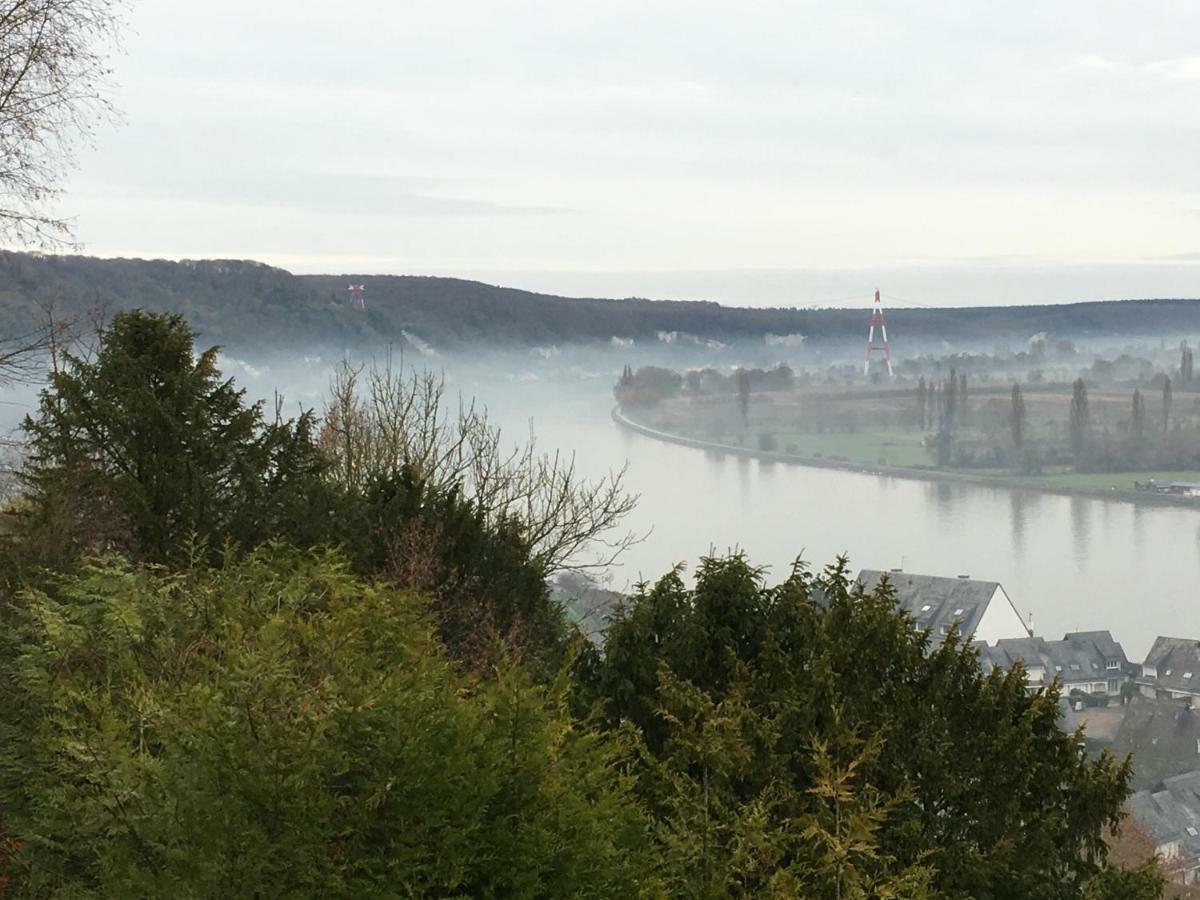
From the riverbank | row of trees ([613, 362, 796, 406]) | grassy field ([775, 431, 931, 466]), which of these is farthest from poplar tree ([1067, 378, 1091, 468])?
row of trees ([613, 362, 796, 406])

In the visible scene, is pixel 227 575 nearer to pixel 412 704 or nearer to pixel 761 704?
pixel 412 704

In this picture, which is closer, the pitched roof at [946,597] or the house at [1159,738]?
the house at [1159,738]

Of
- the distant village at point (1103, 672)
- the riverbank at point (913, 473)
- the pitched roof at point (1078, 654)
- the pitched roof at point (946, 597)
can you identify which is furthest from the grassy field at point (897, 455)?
the pitched roof at point (946, 597)

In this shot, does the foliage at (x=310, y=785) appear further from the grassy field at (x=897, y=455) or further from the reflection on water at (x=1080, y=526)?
the grassy field at (x=897, y=455)

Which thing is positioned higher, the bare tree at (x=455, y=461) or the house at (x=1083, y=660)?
the bare tree at (x=455, y=461)

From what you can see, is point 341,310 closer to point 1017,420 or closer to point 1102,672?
point 1102,672

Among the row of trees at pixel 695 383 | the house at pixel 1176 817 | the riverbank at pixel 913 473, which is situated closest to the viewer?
the house at pixel 1176 817

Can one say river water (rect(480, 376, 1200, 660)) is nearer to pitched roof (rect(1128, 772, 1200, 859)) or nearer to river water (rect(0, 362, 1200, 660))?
river water (rect(0, 362, 1200, 660))
